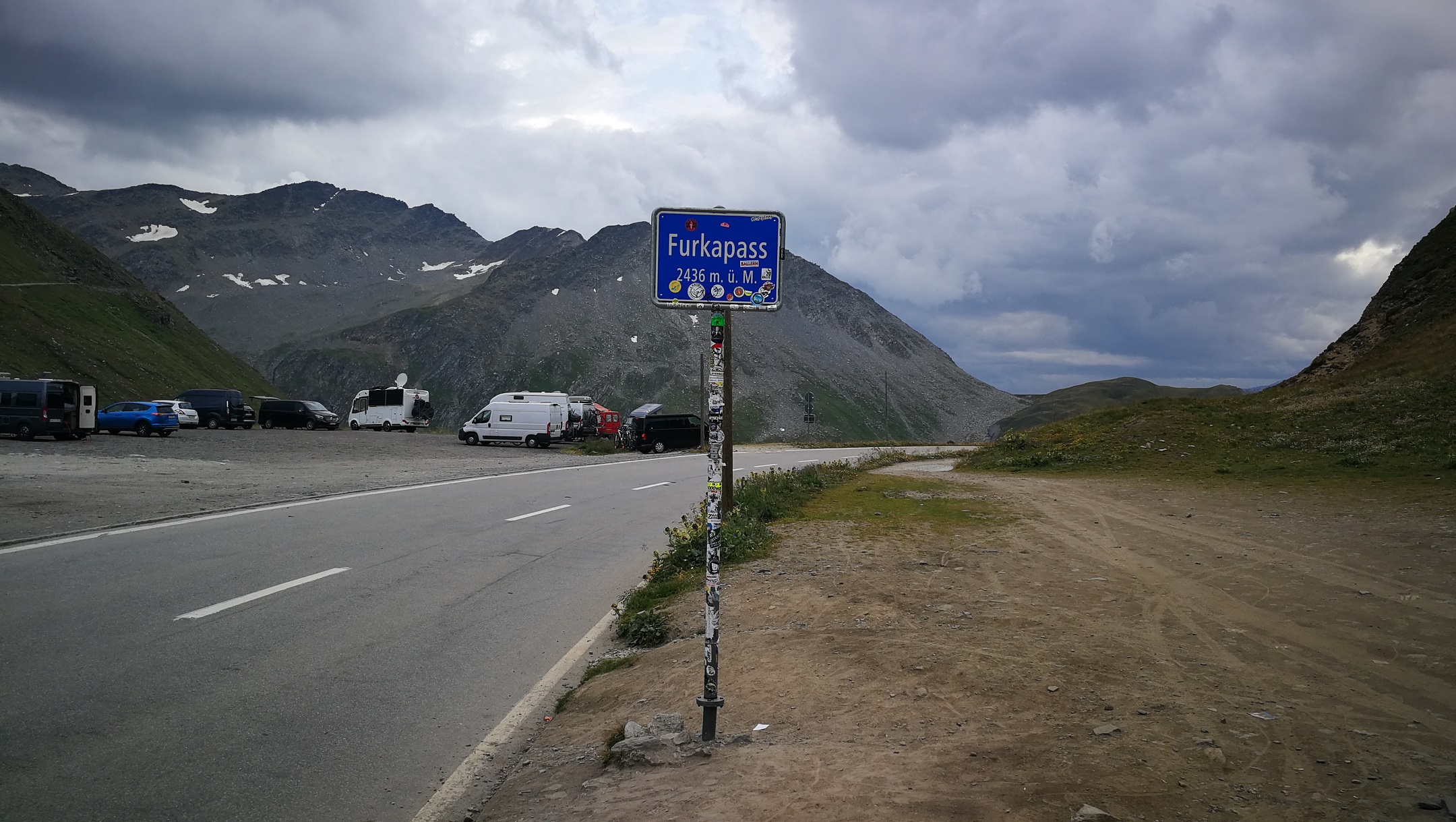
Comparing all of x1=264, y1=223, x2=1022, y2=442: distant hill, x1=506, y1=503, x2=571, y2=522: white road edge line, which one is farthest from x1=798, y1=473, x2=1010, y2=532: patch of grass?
x1=264, y1=223, x2=1022, y2=442: distant hill

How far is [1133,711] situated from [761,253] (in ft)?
11.7

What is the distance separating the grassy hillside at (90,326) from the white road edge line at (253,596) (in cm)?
6969

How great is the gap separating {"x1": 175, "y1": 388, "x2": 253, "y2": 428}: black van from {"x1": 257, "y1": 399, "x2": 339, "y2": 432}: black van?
10.5 feet

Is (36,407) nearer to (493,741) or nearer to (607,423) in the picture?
(607,423)

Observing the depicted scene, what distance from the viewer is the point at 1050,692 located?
5688 mm

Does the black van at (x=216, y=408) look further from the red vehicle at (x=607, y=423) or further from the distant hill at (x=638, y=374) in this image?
the distant hill at (x=638, y=374)

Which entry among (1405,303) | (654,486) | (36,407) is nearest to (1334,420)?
(1405,303)

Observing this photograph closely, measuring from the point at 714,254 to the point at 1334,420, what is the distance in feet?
77.3

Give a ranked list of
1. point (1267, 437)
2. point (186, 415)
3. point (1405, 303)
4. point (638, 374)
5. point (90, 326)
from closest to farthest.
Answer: point (1267, 437) < point (1405, 303) < point (186, 415) < point (90, 326) < point (638, 374)

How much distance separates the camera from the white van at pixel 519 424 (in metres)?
47.3

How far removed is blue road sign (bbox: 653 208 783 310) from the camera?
5.59 meters

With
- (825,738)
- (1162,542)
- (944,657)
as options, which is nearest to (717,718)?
(825,738)

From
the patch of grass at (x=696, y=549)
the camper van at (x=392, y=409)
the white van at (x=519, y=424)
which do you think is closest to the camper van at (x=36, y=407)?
the white van at (x=519, y=424)

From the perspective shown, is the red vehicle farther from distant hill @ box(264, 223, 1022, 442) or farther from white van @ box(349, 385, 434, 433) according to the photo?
distant hill @ box(264, 223, 1022, 442)
